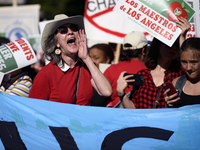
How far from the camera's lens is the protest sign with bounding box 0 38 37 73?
3320 mm

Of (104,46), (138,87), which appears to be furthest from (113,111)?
(104,46)

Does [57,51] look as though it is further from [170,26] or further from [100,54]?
[100,54]

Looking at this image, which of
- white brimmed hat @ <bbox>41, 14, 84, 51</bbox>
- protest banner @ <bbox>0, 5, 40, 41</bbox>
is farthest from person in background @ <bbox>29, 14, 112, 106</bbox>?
protest banner @ <bbox>0, 5, 40, 41</bbox>

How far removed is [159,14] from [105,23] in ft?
7.11

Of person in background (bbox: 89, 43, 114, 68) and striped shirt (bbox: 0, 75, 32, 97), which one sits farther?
person in background (bbox: 89, 43, 114, 68)

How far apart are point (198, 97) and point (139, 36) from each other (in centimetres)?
132

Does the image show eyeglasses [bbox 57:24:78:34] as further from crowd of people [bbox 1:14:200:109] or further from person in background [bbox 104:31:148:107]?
person in background [bbox 104:31:148:107]

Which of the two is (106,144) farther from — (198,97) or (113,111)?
(198,97)

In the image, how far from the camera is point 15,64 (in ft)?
11.1

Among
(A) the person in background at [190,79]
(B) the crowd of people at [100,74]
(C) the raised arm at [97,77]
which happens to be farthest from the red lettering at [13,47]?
(A) the person in background at [190,79]

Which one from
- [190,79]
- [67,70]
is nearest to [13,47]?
[67,70]

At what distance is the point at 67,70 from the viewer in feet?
9.20

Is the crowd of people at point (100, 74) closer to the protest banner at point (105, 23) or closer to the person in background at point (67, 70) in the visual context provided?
the person in background at point (67, 70)

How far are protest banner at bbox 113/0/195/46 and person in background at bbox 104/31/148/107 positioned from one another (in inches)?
23.8
